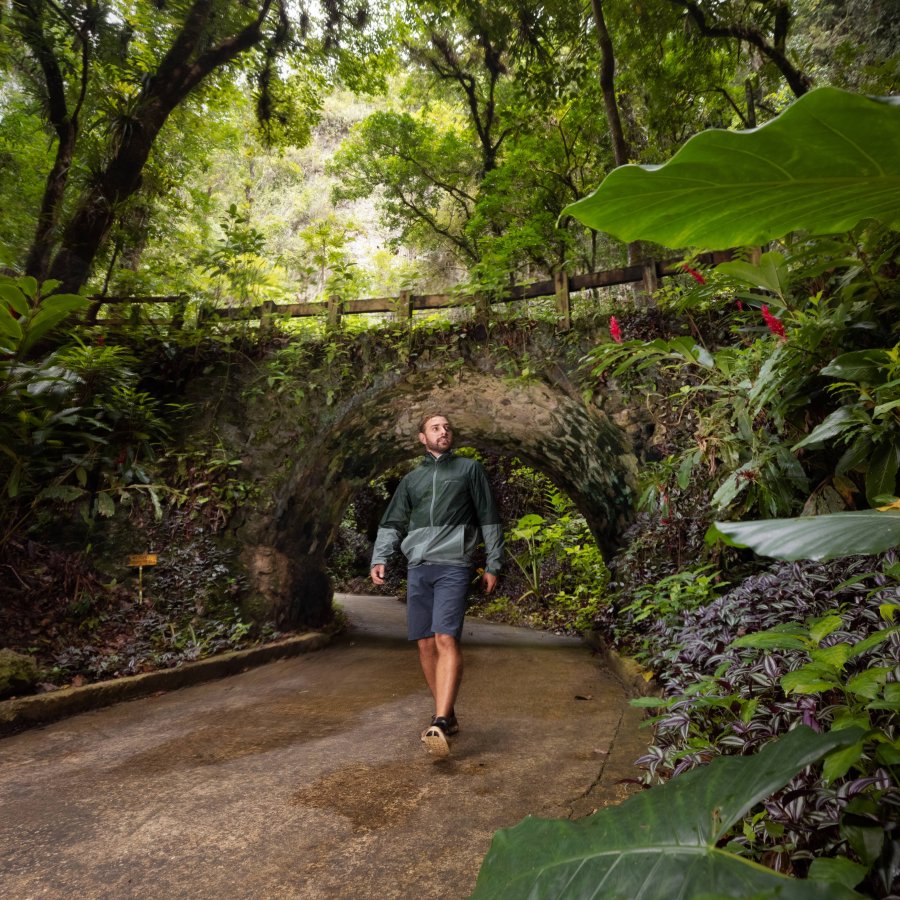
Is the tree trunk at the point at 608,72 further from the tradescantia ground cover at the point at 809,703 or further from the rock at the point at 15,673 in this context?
the rock at the point at 15,673

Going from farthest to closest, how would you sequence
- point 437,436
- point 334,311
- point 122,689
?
point 334,311 < point 122,689 < point 437,436

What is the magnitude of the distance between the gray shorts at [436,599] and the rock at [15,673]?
2.66 m

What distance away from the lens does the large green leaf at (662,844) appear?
2.41 ft

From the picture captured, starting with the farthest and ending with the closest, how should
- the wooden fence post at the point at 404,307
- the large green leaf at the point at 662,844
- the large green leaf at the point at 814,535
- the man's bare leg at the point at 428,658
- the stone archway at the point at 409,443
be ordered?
the wooden fence post at the point at 404,307 → the stone archway at the point at 409,443 → the man's bare leg at the point at 428,658 → the large green leaf at the point at 662,844 → the large green leaf at the point at 814,535

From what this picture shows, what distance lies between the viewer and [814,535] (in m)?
0.52

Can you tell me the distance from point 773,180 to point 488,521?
2865 mm

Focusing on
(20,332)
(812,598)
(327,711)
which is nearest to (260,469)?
(20,332)

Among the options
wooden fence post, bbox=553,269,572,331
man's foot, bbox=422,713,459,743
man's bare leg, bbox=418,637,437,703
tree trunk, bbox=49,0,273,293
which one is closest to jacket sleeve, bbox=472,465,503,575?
man's bare leg, bbox=418,637,437,703

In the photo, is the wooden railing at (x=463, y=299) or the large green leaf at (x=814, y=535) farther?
the wooden railing at (x=463, y=299)

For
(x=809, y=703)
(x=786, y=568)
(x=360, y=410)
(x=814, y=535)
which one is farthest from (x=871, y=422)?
(x=360, y=410)

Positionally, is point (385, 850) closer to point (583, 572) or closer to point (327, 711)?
point (327, 711)

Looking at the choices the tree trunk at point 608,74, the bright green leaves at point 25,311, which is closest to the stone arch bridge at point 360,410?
the bright green leaves at point 25,311

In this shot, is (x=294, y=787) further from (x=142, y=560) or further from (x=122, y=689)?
(x=142, y=560)

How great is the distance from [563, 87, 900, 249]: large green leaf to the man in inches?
103
